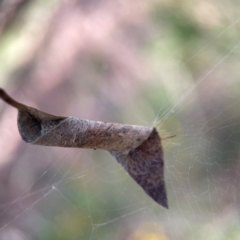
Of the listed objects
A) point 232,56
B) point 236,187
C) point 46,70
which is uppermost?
point 46,70

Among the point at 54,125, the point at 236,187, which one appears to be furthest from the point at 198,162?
the point at 54,125

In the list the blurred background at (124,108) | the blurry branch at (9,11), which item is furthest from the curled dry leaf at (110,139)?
the blurry branch at (9,11)

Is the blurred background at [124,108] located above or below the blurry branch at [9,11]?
below

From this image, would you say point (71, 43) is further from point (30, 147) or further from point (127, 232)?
point (127, 232)

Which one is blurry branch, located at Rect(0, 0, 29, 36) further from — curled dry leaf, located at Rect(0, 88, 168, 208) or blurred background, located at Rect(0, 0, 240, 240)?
curled dry leaf, located at Rect(0, 88, 168, 208)

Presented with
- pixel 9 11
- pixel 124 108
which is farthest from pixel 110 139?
pixel 9 11

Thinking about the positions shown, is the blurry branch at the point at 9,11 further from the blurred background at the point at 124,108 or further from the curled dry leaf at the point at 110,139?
the curled dry leaf at the point at 110,139
